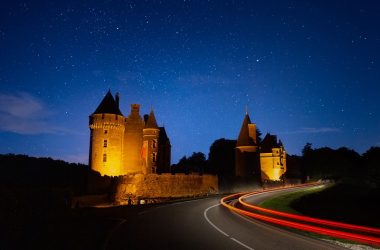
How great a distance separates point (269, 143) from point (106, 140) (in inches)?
1692

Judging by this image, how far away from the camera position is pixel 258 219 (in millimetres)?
18609

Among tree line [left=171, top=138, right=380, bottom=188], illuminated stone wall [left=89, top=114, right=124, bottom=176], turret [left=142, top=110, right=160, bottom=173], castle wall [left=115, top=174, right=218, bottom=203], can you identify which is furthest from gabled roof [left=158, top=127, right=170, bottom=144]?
tree line [left=171, top=138, right=380, bottom=188]

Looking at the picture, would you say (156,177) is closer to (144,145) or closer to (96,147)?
(144,145)

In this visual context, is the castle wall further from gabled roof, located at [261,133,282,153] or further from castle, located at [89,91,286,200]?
gabled roof, located at [261,133,282,153]

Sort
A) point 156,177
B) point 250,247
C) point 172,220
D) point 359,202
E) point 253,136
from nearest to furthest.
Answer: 1. point 250,247
2. point 172,220
3. point 156,177
4. point 359,202
5. point 253,136

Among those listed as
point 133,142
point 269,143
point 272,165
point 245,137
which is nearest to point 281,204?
point 133,142

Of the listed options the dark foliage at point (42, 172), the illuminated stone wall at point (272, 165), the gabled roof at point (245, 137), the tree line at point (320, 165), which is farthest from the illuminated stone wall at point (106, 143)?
the illuminated stone wall at point (272, 165)

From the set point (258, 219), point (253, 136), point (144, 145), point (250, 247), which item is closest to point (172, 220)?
point (258, 219)

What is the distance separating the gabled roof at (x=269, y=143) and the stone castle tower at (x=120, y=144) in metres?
33.3

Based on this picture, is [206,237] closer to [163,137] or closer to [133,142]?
[133,142]

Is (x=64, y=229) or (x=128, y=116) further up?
(x=128, y=116)

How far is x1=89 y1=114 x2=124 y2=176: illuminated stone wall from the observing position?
5728 centimetres

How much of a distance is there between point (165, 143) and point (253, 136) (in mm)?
17626

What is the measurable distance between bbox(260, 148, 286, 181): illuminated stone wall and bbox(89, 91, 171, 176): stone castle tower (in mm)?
32015
